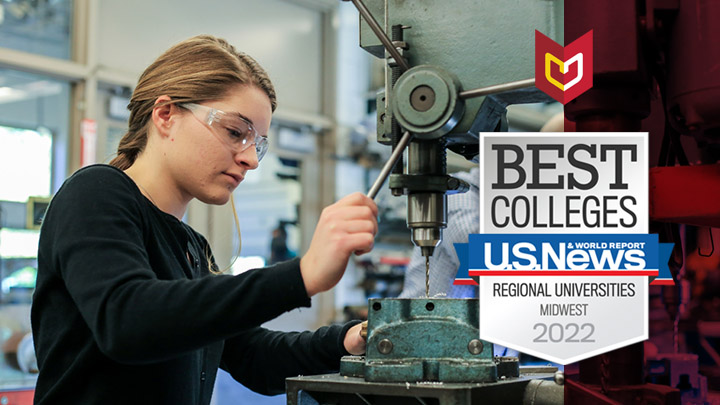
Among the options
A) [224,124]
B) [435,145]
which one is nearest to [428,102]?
[435,145]

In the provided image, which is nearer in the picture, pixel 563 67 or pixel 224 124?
pixel 563 67

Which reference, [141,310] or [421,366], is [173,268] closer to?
[141,310]

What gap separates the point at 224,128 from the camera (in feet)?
3.46

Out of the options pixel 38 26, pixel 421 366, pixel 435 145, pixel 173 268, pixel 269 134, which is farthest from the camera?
pixel 269 134

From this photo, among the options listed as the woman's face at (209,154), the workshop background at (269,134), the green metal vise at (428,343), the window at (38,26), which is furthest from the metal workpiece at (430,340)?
the window at (38,26)

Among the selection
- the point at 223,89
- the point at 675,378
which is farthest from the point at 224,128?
the point at 675,378

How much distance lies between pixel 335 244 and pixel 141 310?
215 millimetres

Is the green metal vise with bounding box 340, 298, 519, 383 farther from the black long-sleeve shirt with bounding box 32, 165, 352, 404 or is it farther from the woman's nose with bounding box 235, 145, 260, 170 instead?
the woman's nose with bounding box 235, 145, 260, 170

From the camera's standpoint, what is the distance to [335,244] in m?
0.78

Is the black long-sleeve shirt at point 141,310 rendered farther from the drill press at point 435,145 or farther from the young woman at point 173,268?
the drill press at point 435,145

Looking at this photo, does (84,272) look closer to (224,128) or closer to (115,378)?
(115,378)

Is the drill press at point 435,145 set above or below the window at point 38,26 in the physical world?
below

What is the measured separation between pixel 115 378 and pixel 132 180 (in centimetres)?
26

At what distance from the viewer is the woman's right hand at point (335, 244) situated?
2.58 feet
